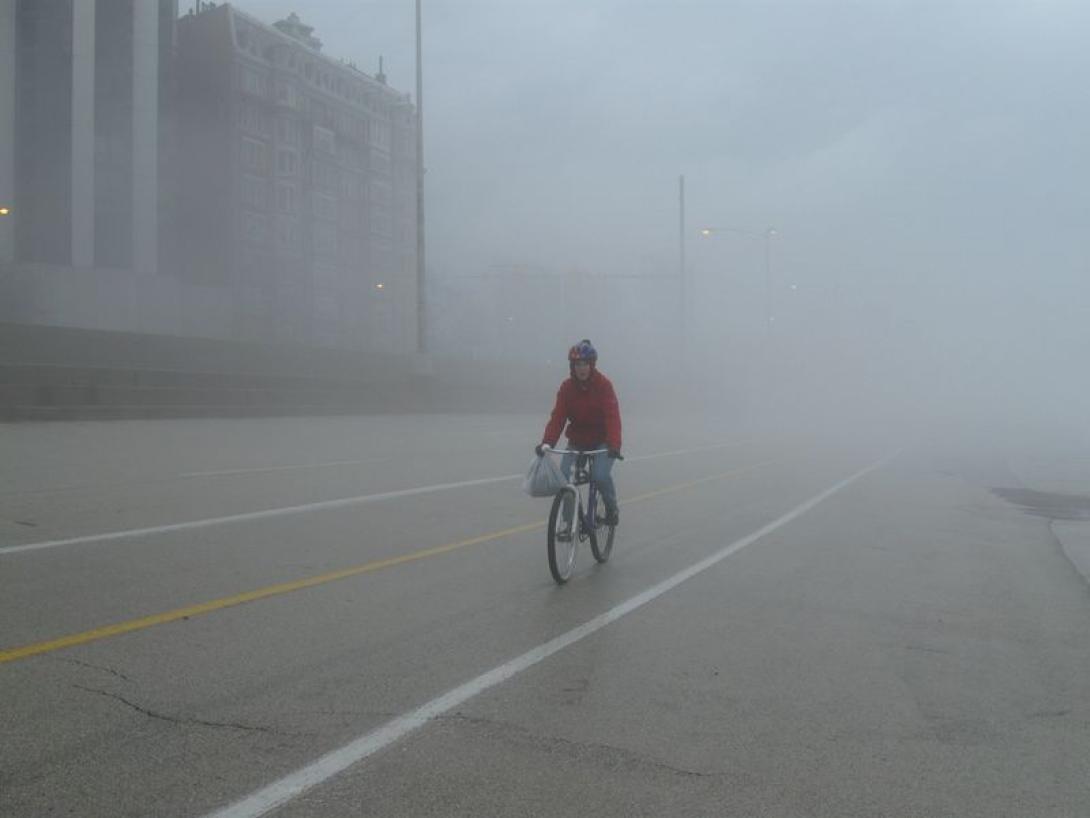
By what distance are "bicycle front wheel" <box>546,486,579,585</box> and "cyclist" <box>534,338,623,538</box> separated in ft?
0.18

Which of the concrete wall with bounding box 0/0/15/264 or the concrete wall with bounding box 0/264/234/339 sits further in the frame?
the concrete wall with bounding box 0/0/15/264

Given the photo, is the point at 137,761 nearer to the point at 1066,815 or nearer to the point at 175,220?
the point at 1066,815

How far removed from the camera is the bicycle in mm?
7684

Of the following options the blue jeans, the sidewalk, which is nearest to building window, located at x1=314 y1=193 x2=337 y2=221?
the sidewalk

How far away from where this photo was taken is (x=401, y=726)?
14.8 feet

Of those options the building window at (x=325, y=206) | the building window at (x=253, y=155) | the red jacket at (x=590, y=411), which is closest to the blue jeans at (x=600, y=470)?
the red jacket at (x=590, y=411)

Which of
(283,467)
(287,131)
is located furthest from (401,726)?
(287,131)

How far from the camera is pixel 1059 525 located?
1313cm

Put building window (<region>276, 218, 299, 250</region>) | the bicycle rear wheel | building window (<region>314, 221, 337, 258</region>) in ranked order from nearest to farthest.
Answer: the bicycle rear wheel
building window (<region>276, 218, 299, 250</region>)
building window (<region>314, 221, 337, 258</region>)

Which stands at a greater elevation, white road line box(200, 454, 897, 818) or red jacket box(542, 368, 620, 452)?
red jacket box(542, 368, 620, 452)

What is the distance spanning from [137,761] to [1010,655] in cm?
492

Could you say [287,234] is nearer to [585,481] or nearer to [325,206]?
[325,206]

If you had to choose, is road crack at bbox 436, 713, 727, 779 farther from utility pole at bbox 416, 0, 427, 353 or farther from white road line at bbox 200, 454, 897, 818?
utility pole at bbox 416, 0, 427, 353

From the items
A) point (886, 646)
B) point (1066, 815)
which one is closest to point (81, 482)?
point (886, 646)
